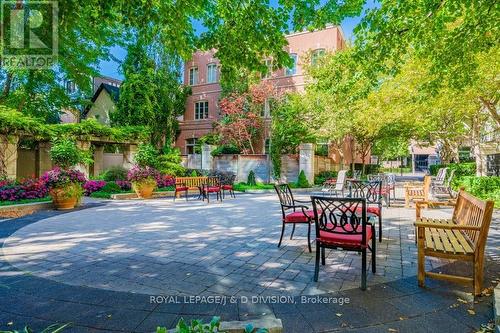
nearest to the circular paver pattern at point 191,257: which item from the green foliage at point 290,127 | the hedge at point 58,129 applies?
the hedge at point 58,129

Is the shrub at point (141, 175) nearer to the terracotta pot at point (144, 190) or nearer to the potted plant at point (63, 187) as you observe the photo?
the terracotta pot at point (144, 190)

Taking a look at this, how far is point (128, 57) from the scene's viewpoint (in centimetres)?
2089

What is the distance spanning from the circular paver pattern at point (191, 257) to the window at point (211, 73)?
20.7m

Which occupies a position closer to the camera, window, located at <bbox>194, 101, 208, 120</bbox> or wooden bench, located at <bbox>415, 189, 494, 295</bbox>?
wooden bench, located at <bbox>415, 189, 494, 295</bbox>

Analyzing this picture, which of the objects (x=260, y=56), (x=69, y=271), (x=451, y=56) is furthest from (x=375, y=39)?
(x=69, y=271)

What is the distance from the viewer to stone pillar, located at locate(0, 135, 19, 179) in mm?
11742

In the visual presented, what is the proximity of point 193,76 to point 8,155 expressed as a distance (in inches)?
713

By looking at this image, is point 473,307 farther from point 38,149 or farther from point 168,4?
point 38,149

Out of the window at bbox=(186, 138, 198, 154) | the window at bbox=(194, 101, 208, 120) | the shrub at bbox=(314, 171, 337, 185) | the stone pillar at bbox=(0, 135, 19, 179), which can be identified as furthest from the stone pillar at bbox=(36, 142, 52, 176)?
the shrub at bbox=(314, 171, 337, 185)

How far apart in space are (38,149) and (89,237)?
14446 millimetres

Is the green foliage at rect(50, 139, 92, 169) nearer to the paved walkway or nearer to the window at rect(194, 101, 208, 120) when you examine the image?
the paved walkway

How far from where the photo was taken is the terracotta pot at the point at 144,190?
41.7 ft

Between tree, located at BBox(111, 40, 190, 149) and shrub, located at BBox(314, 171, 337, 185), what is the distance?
1163cm

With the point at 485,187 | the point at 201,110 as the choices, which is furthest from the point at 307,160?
the point at 201,110
